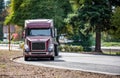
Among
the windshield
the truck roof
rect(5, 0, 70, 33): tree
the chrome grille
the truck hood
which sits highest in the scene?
rect(5, 0, 70, 33): tree

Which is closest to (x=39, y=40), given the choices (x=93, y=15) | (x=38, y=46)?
(x=38, y=46)

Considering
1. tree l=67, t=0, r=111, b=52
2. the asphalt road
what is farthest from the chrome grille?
tree l=67, t=0, r=111, b=52

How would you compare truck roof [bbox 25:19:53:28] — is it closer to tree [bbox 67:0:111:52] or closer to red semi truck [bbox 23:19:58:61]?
red semi truck [bbox 23:19:58:61]

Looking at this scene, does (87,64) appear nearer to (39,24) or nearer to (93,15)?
(39,24)

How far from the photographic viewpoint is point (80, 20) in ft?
145

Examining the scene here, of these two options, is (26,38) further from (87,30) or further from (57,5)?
(57,5)

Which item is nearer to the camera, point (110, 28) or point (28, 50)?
point (28, 50)

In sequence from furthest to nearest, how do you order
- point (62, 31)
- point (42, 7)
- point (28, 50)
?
point (62, 31), point (42, 7), point (28, 50)

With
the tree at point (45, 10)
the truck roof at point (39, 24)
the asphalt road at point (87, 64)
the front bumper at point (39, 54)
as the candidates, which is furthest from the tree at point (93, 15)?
the front bumper at point (39, 54)

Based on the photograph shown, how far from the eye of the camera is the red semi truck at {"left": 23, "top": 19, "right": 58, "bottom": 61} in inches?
1128

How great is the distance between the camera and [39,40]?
28438 mm

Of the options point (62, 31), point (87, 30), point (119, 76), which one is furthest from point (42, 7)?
point (119, 76)

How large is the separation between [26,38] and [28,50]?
95 cm

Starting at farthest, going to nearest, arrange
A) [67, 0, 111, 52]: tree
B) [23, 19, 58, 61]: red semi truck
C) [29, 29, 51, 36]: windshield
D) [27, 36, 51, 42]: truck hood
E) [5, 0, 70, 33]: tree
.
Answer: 1. [5, 0, 70, 33]: tree
2. [67, 0, 111, 52]: tree
3. [29, 29, 51, 36]: windshield
4. [23, 19, 58, 61]: red semi truck
5. [27, 36, 51, 42]: truck hood
